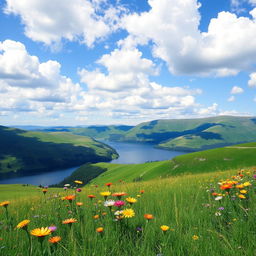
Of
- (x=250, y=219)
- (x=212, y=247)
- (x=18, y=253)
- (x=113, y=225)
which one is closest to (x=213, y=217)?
(x=250, y=219)

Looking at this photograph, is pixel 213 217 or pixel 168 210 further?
pixel 168 210

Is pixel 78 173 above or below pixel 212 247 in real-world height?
below

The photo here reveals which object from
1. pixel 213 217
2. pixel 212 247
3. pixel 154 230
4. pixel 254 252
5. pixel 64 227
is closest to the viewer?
pixel 254 252

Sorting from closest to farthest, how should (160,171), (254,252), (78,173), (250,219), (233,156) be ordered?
(254,252) < (250,219) < (233,156) < (160,171) < (78,173)

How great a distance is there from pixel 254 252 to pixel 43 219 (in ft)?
12.2

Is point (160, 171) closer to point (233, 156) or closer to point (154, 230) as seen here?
point (233, 156)

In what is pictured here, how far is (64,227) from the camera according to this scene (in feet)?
11.1

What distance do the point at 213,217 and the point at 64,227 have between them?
9.24 ft

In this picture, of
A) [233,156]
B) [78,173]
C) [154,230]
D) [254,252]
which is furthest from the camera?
[78,173]

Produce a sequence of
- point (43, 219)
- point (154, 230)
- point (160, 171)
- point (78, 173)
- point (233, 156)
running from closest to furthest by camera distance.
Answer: point (154, 230) → point (43, 219) → point (233, 156) → point (160, 171) → point (78, 173)

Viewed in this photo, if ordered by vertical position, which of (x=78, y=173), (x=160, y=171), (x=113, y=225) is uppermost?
(x=113, y=225)

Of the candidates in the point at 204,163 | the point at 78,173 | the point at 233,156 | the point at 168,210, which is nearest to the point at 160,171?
the point at 204,163

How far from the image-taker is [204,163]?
59.7 metres

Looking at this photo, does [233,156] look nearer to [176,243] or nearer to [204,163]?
[204,163]
